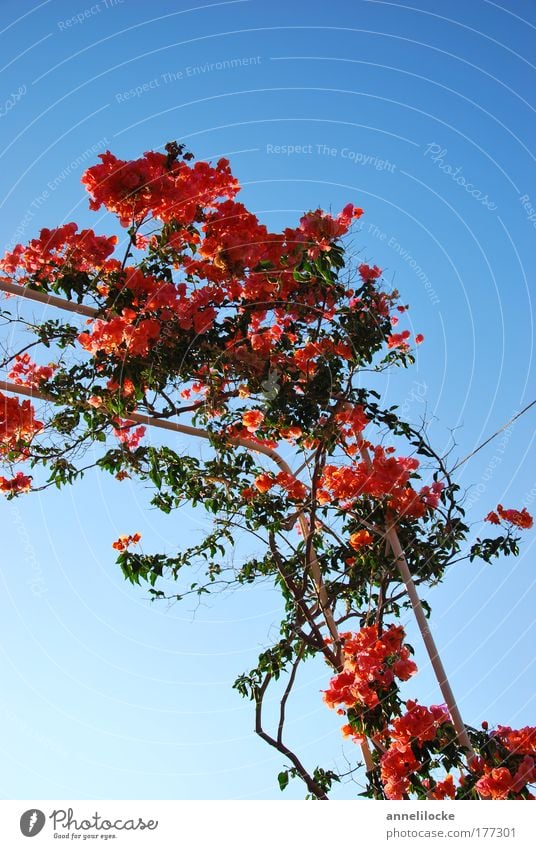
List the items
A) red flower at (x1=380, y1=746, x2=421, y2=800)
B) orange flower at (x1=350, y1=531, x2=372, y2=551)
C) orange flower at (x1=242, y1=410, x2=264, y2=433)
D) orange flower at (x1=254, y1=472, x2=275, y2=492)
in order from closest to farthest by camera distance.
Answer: red flower at (x1=380, y1=746, x2=421, y2=800) < orange flower at (x1=242, y1=410, x2=264, y2=433) < orange flower at (x1=350, y1=531, x2=372, y2=551) < orange flower at (x1=254, y1=472, x2=275, y2=492)

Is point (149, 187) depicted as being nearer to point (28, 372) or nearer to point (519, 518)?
point (28, 372)

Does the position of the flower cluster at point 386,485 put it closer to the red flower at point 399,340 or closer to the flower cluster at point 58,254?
the red flower at point 399,340

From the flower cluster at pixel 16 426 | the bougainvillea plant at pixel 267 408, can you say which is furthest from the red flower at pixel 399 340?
the flower cluster at pixel 16 426

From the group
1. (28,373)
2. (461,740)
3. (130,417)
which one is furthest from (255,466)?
(461,740)

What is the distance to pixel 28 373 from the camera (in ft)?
15.0

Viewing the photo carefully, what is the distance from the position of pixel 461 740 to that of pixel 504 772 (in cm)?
26

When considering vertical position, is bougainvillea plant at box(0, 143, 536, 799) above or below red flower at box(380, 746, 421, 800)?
above

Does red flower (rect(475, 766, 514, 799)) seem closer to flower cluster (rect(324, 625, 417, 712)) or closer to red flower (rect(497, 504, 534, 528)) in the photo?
flower cluster (rect(324, 625, 417, 712))

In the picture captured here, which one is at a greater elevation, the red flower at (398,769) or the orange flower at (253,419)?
the orange flower at (253,419)

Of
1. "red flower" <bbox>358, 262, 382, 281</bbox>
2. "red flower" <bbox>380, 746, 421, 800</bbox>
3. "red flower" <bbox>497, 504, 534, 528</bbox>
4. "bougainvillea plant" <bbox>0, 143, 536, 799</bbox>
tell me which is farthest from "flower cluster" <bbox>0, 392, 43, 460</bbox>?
"red flower" <bbox>497, 504, 534, 528</bbox>

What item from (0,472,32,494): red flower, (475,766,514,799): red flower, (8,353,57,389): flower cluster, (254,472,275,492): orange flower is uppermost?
(8,353,57,389): flower cluster

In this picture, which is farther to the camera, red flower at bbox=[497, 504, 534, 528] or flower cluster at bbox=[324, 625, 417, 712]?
red flower at bbox=[497, 504, 534, 528]
